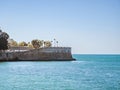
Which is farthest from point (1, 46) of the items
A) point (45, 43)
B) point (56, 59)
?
point (45, 43)

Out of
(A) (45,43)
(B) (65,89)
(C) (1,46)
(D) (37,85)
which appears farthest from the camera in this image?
(A) (45,43)

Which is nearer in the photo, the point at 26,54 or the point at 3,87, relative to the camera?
the point at 3,87

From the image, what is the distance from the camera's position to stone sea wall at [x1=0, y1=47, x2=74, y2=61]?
94062mm

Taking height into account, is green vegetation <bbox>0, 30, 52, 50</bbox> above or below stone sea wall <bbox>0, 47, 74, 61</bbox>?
above

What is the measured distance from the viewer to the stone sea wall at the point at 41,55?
94062 mm

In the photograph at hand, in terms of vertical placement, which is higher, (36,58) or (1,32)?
(1,32)

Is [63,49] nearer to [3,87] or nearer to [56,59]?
[56,59]

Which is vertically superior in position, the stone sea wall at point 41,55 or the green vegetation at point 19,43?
the green vegetation at point 19,43

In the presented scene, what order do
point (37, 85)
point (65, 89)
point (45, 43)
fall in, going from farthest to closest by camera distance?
1. point (45, 43)
2. point (37, 85)
3. point (65, 89)

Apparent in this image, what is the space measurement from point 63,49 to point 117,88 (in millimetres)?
67824

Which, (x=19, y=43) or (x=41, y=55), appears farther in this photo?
(x=19, y=43)

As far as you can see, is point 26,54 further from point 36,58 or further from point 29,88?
point 29,88

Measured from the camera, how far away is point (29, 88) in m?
31.2

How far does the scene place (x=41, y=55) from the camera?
97.5m
